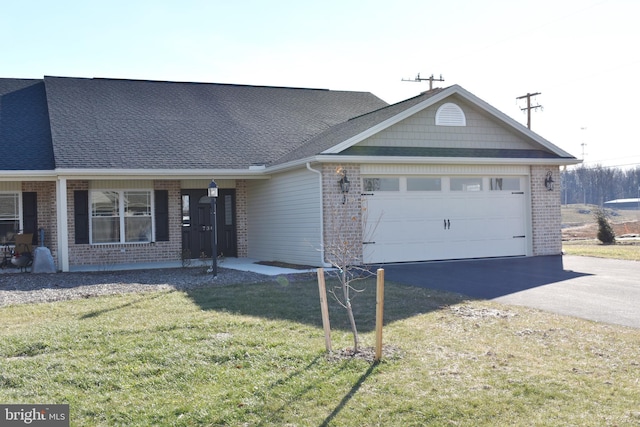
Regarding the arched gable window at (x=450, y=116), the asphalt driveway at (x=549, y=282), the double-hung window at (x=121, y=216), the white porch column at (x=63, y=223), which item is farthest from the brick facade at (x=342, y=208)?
the white porch column at (x=63, y=223)

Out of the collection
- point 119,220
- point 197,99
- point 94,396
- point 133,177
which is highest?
point 197,99

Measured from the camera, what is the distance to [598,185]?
91.9 meters

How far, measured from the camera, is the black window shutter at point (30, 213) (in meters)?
17.0

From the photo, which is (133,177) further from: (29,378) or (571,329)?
(571,329)

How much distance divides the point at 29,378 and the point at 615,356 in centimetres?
569

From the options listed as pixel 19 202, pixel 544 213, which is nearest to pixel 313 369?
pixel 544 213

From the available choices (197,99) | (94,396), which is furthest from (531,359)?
(197,99)

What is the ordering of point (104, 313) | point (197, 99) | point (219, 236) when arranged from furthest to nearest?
1. point (197, 99)
2. point (219, 236)
3. point (104, 313)

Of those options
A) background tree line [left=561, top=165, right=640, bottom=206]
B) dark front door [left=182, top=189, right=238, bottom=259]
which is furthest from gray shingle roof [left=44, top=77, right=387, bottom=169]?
background tree line [left=561, top=165, right=640, bottom=206]

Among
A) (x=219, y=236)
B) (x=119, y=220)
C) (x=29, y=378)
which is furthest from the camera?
(x=219, y=236)

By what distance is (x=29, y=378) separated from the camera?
5945mm

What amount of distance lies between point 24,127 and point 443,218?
38.6 feet

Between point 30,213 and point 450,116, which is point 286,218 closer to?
point 450,116

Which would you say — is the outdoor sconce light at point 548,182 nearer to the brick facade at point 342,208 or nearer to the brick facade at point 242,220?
the brick facade at point 342,208
